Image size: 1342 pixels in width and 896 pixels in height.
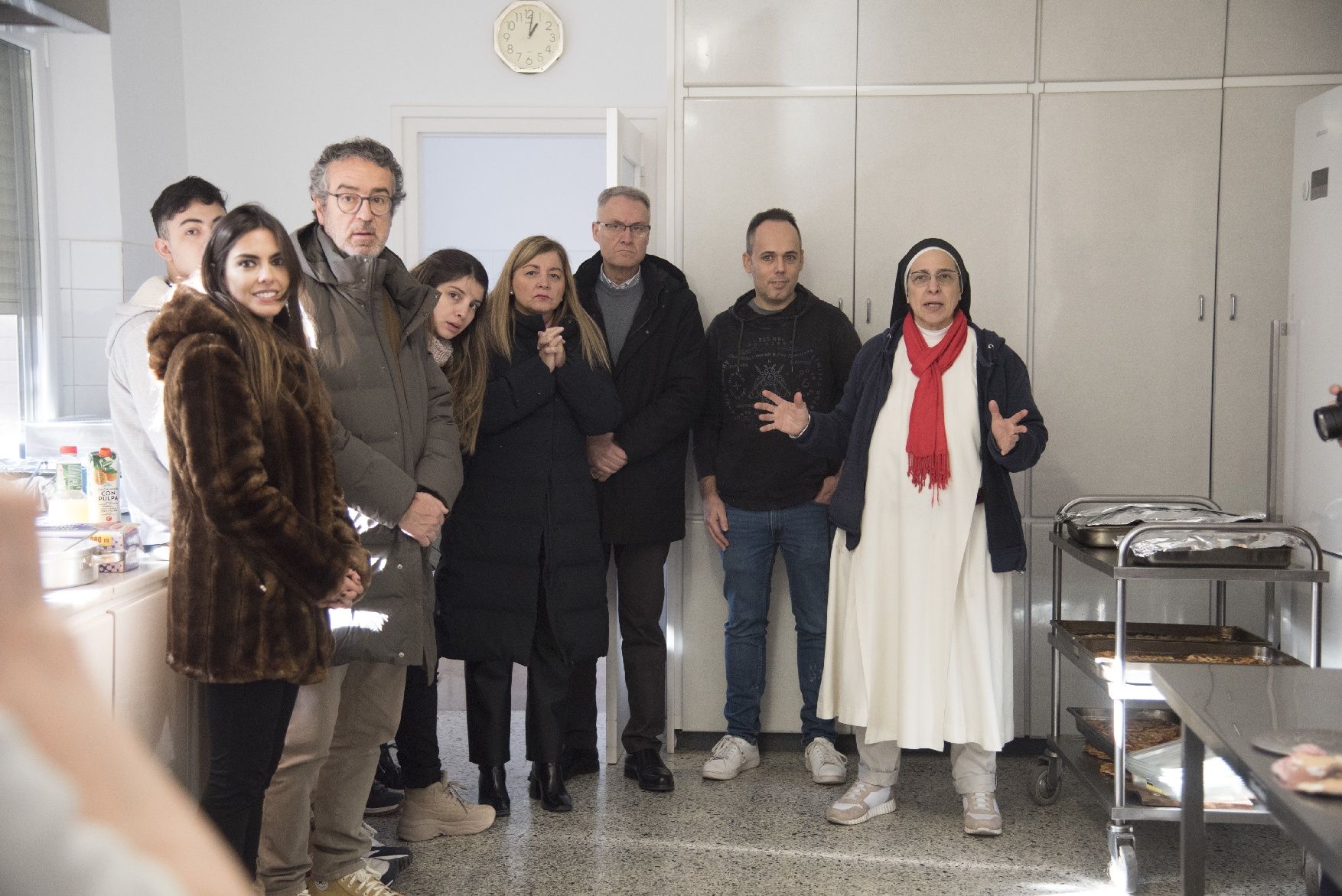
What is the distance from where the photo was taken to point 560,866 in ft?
9.20

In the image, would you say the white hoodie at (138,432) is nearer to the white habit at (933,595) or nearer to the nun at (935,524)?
the nun at (935,524)

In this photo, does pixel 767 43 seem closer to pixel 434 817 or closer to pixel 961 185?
pixel 961 185

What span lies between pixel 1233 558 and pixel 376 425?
1.99 metres

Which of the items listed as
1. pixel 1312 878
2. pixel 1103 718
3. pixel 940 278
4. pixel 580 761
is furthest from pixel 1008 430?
pixel 580 761

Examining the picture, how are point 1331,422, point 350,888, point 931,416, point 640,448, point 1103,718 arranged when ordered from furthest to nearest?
point 640,448
point 1103,718
point 931,416
point 350,888
point 1331,422

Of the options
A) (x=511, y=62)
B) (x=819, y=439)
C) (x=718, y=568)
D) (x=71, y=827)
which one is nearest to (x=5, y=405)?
(x=511, y=62)

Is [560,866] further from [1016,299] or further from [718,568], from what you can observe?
[1016,299]

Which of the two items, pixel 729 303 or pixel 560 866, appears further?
pixel 729 303

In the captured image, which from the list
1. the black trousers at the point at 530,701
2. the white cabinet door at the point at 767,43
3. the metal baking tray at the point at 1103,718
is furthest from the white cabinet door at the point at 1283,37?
the black trousers at the point at 530,701

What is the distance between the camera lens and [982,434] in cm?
297

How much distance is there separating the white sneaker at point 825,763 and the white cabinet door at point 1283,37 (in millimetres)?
2315

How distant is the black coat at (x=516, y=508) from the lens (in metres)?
3.01

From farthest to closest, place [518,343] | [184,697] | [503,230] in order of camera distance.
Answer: [503,230] → [518,343] → [184,697]

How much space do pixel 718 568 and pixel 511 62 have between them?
2582 millimetres
